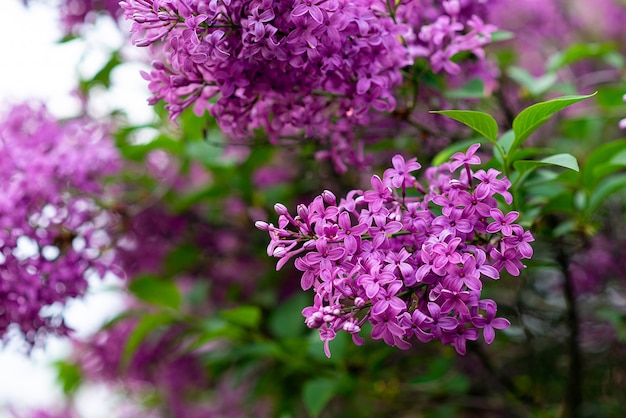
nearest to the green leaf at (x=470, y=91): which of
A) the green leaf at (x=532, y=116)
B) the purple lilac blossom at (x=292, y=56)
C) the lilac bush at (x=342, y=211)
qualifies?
the lilac bush at (x=342, y=211)

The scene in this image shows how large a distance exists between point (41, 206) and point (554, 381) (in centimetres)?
94

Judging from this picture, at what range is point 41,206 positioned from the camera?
1.04m

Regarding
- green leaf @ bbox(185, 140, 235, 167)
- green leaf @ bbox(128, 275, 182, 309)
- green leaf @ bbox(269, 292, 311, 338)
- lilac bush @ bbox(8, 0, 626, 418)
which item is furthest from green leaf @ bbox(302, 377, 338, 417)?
green leaf @ bbox(185, 140, 235, 167)

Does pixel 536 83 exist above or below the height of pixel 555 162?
below

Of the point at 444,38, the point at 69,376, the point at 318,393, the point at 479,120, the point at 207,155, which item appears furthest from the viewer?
the point at 69,376

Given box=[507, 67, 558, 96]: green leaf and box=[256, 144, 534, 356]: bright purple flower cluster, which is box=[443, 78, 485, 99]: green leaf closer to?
box=[507, 67, 558, 96]: green leaf

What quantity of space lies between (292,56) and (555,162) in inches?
10.8

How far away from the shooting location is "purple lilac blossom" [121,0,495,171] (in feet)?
2.21

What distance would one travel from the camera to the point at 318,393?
1100mm

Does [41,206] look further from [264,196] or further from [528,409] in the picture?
[528,409]

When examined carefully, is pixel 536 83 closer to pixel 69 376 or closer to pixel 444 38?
pixel 444 38

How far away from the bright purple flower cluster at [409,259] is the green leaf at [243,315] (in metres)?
0.48

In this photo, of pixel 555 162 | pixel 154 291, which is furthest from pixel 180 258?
pixel 555 162

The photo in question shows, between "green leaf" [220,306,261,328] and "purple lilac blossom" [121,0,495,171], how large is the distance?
34 centimetres
